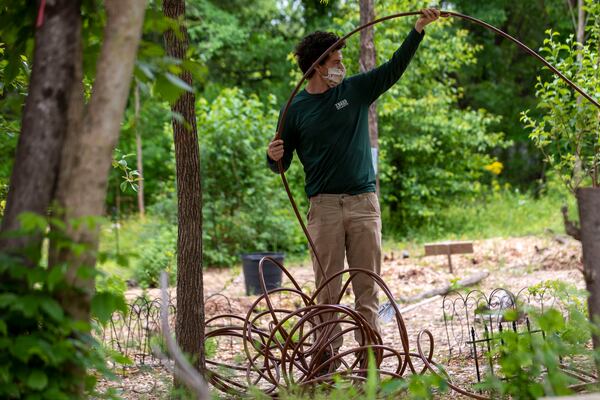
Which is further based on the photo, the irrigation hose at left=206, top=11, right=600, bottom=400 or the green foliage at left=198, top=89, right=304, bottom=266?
the green foliage at left=198, top=89, right=304, bottom=266

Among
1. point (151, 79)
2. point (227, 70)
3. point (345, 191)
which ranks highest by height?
point (227, 70)

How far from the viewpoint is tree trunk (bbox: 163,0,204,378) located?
3.67 metres

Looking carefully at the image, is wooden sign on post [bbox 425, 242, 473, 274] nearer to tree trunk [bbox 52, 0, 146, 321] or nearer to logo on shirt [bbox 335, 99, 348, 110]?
logo on shirt [bbox 335, 99, 348, 110]

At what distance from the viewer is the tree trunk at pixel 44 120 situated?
232cm

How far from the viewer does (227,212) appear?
11.4 meters

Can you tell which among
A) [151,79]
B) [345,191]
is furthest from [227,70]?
[151,79]

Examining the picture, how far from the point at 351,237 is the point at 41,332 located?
2306 mm

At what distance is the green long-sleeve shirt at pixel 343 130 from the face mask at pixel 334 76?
0.03 meters

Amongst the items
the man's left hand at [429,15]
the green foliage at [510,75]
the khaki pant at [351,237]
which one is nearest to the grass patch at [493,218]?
the green foliage at [510,75]

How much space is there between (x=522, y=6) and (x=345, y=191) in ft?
50.8

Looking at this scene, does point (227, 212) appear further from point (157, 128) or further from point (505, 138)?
point (505, 138)

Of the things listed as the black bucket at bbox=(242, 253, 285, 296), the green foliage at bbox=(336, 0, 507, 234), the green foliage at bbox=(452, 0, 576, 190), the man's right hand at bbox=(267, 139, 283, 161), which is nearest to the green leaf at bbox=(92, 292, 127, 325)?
the man's right hand at bbox=(267, 139, 283, 161)

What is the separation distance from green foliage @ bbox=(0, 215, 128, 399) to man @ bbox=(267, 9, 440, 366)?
6.82ft

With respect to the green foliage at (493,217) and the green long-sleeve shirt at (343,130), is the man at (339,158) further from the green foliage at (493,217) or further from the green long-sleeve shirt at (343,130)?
the green foliage at (493,217)
